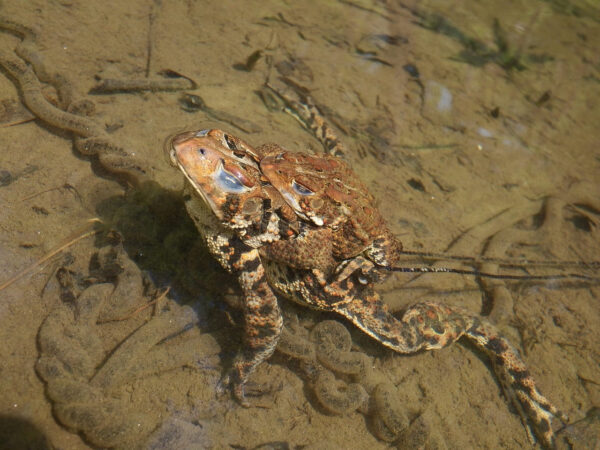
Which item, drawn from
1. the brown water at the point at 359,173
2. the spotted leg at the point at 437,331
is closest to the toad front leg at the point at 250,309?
the brown water at the point at 359,173

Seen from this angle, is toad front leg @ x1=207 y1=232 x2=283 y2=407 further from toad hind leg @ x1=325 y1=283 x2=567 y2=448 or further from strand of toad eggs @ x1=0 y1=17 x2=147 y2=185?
strand of toad eggs @ x1=0 y1=17 x2=147 y2=185

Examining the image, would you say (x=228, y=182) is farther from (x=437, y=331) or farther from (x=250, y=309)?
(x=437, y=331)

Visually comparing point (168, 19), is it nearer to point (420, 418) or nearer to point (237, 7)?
point (237, 7)

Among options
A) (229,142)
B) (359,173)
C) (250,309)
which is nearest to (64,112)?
(229,142)

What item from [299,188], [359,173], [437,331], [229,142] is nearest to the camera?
[229,142]

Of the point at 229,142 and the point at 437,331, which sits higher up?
the point at 229,142

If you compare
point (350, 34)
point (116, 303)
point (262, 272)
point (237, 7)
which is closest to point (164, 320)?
point (116, 303)

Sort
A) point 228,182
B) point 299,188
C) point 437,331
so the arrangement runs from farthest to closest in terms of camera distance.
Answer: point 437,331
point 299,188
point 228,182
